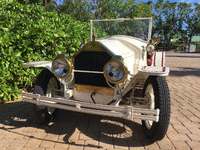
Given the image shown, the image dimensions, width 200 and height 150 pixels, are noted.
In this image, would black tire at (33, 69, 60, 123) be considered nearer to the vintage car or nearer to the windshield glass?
the vintage car

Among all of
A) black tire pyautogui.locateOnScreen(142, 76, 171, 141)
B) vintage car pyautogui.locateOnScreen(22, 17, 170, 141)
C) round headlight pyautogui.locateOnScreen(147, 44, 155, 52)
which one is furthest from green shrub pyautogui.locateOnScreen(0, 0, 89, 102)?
black tire pyautogui.locateOnScreen(142, 76, 171, 141)

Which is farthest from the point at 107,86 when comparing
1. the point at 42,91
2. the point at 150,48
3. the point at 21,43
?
the point at 21,43

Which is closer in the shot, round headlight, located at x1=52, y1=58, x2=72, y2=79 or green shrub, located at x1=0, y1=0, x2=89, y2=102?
round headlight, located at x1=52, y1=58, x2=72, y2=79

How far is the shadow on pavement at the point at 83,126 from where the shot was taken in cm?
245

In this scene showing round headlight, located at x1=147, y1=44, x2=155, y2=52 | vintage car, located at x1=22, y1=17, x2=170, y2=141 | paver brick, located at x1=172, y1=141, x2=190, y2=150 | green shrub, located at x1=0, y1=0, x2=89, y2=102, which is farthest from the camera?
green shrub, located at x1=0, y1=0, x2=89, y2=102

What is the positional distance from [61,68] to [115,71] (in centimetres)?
83

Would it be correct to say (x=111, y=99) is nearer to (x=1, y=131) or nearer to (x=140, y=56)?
(x=140, y=56)

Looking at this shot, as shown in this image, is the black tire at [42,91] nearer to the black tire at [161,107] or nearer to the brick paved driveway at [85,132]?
the brick paved driveway at [85,132]

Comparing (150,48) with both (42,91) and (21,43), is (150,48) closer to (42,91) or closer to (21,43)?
(42,91)

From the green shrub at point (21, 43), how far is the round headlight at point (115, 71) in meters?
2.20

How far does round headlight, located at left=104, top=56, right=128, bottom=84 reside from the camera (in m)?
2.09

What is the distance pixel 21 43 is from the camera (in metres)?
3.68

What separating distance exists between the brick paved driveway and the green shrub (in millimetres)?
617

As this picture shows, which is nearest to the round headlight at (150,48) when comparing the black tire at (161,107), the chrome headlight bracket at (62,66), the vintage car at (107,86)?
the vintage car at (107,86)
